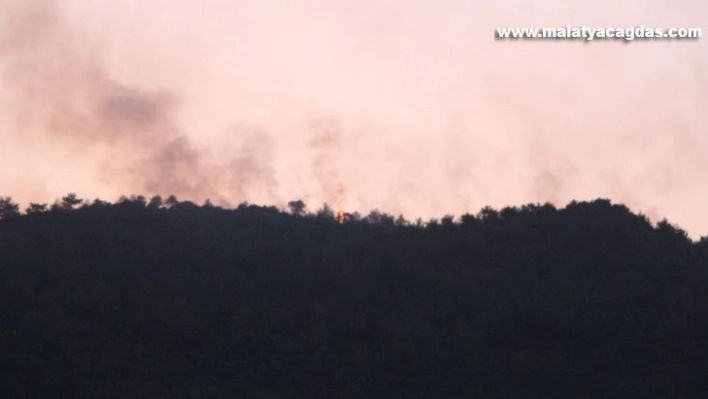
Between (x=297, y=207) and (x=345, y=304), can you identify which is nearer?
(x=345, y=304)

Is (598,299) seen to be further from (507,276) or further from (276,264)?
(276,264)

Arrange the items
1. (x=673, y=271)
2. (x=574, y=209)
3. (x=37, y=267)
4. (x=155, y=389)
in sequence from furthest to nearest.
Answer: (x=574, y=209) < (x=673, y=271) < (x=37, y=267) < (x=155, y=389)

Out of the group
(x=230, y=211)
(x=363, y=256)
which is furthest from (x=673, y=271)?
(x=230, y=211)

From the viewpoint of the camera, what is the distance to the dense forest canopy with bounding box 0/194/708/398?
35.1 metres

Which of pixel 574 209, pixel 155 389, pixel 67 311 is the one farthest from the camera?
pixel 574 209

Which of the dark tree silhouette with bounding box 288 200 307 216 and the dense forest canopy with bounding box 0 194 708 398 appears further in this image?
the dark tree silhouette with bounding box 288 200 307 216

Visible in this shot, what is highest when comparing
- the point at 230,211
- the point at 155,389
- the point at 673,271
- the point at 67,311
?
the point at 230,211

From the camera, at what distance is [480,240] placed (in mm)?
46312

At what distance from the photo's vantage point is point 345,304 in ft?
134

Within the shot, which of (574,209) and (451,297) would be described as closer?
(451,297)

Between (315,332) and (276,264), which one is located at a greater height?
(276,264)

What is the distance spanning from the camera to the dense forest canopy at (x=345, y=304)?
115 ft

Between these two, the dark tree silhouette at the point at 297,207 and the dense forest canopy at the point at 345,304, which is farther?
the dark tree silhouette at the point at 297,207

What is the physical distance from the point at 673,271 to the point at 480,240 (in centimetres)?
681
